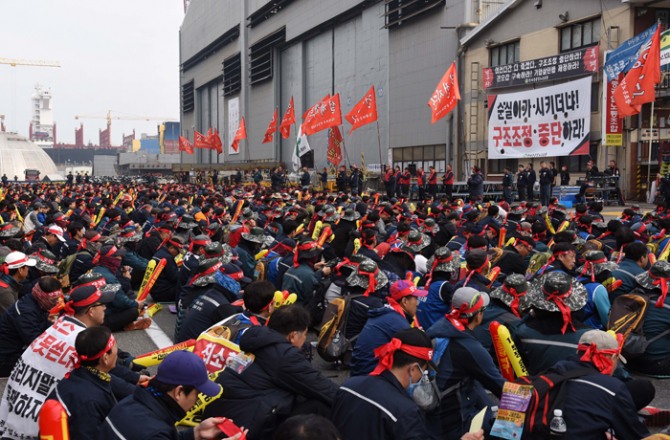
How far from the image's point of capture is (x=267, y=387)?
428cm

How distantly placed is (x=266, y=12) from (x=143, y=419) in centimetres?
5910

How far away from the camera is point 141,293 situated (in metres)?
10.1

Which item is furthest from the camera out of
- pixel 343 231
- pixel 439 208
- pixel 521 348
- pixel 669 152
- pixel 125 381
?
pixel 669 152

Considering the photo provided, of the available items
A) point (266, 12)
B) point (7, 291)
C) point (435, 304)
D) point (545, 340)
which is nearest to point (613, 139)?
point (435, 304)

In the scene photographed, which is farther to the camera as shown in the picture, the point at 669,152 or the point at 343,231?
the point at 669,152

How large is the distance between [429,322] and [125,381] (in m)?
3.57

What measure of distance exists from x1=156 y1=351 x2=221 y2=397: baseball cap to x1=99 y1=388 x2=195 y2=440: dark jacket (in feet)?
0.38

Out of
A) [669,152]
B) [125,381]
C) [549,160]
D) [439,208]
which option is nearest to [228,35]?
[549,160]

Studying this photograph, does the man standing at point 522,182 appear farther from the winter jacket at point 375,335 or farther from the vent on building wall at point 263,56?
the vent on building wall at point 263,56

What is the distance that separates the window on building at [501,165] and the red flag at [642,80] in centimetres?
861

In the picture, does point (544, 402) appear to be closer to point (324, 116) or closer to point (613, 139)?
point (613, 139)

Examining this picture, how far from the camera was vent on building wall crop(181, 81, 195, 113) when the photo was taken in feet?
291

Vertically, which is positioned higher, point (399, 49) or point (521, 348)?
point (399, 49)

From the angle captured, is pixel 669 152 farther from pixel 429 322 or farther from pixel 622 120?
pixel 429 322
